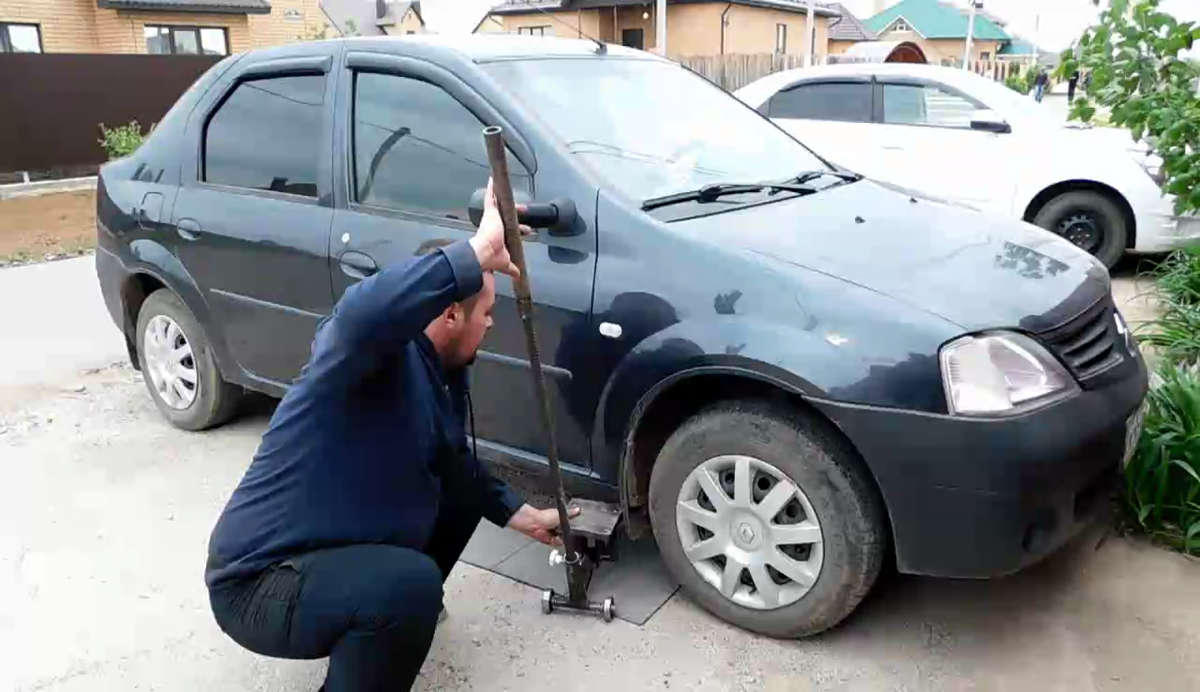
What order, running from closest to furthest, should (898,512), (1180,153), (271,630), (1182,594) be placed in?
(271,630)
(898,512)
(1182,594)
(1180,153)

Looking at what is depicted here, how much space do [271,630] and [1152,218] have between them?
677 centimetres

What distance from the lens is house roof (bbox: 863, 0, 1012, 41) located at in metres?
58.5

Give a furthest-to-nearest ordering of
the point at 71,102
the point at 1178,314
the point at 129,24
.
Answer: the point at 129,24 < the point at 71,102 < the point at 1178,314

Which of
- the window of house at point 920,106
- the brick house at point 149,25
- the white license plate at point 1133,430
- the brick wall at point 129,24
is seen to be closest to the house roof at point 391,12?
the brick house at point 149,25

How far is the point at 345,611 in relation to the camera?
216cm

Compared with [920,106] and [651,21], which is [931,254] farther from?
[651,21]

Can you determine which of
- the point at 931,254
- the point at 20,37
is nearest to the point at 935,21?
the point at 20,37

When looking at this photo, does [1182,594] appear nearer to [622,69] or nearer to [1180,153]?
[1180,153]

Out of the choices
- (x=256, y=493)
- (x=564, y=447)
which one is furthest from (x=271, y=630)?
(x=564, y=447)

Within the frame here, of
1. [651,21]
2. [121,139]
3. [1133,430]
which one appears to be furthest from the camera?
[651,21]

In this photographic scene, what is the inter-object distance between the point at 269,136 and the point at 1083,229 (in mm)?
5783

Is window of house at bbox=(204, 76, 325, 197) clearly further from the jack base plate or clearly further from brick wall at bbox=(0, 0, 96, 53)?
brick wall at bbox=(0, 0, 96, 53)

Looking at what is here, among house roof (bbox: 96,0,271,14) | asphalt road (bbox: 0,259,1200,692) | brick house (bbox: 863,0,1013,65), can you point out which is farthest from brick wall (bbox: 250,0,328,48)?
brick house (bbox: 863,0,1013,65)

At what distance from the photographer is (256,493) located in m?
2.22
